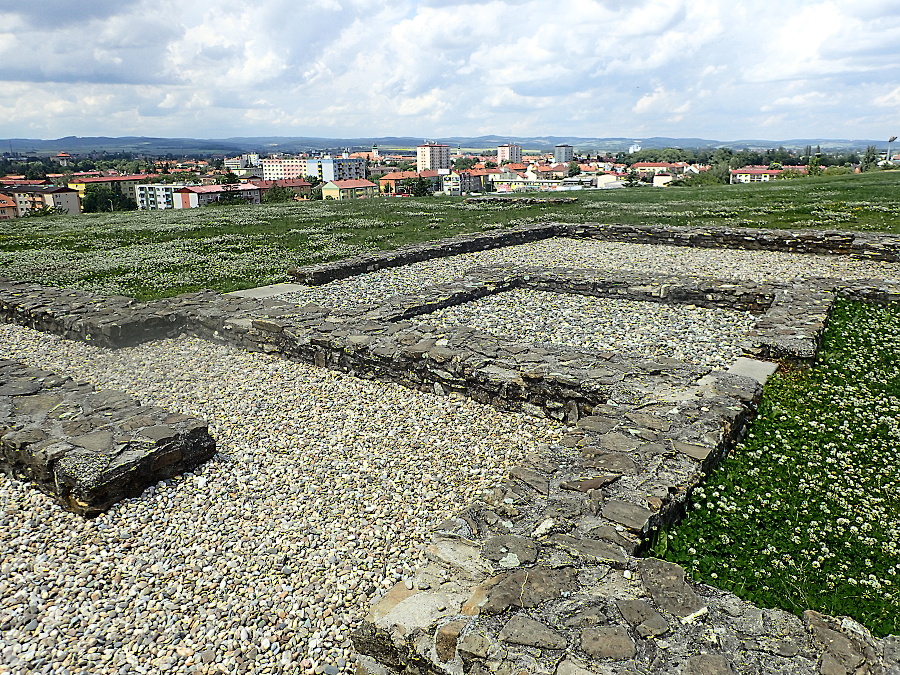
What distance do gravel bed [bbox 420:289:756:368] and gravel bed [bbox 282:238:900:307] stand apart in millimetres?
1805

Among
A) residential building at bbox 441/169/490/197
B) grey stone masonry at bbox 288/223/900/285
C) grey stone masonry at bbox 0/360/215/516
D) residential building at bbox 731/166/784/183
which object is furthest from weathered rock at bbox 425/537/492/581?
residential building at bbox 441/169/490/197

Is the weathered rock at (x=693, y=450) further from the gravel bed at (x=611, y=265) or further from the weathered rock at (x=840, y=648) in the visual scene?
the gravel bed at (x=611, y=265)

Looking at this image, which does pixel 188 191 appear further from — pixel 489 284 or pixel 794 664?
pixel 794 664

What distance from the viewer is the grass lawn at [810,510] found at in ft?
13.4

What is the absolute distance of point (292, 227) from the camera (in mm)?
25406

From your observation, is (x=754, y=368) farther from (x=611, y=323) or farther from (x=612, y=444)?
(x=612, y=444)

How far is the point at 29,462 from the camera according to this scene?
5.68 metres

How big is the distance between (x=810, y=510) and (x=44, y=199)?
119103 millimetres

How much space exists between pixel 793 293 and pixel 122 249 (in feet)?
67.8

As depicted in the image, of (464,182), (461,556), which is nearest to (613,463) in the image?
(461,556)

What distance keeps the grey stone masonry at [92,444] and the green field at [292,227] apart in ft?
24.7

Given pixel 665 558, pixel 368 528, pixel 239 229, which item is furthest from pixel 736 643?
pixel 239 229

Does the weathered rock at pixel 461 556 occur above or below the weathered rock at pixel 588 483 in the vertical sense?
below

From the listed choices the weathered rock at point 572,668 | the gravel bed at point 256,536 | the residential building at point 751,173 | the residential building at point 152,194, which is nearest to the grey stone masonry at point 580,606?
the weathered rock at point 572,668
